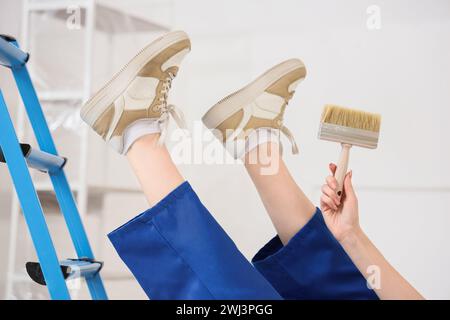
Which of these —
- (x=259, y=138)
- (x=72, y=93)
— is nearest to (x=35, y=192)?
(x=259, y=138)

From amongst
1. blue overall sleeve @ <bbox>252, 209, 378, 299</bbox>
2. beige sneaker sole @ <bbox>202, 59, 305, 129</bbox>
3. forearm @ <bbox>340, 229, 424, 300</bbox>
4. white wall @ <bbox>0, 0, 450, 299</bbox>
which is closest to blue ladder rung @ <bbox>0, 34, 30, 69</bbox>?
beige sneaker sole @ <bbox>202, 59, 305, 129</bbox>

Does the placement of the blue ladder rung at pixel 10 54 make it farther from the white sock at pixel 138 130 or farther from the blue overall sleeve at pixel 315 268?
the blue overall sleeve at pixel 315 268

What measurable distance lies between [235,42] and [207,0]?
22 cm

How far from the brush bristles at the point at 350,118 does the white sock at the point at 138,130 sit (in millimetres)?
387

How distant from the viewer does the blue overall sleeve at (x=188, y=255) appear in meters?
0.84

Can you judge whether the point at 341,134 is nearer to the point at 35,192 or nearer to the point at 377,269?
the point at 377,269

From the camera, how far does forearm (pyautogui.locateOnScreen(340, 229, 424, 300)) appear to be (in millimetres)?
999

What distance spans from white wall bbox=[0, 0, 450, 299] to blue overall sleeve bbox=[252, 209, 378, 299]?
1007mm

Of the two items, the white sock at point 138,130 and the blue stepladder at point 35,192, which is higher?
the white sock at point 138,130

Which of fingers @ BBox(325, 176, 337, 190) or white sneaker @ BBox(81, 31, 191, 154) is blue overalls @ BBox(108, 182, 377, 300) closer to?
white sneaker @ BBox(81, 31, 191, 154)

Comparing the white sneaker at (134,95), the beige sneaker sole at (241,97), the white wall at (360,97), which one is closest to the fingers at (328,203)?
the beige sneaker sole at (241,97)

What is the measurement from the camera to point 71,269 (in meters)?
1.00

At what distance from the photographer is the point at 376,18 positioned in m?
2.10

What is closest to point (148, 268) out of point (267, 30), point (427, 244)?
point (427, 244)
